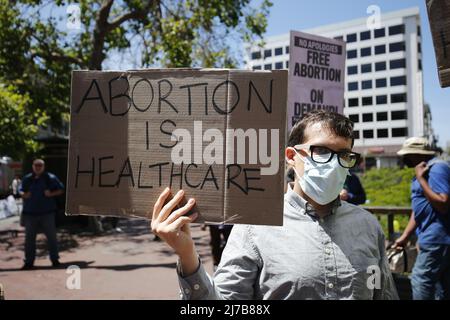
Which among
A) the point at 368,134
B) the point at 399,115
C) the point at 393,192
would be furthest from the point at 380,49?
the point at 393,192

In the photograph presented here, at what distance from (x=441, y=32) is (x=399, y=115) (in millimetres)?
59741

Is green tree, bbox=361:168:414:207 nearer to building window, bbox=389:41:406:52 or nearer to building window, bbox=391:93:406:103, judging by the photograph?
building window, bbox=389:41:406:52

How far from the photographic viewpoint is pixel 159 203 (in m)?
1.56

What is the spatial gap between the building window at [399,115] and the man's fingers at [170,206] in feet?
192

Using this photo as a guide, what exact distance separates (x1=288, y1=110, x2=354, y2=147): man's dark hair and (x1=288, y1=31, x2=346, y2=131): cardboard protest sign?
2.28 metres

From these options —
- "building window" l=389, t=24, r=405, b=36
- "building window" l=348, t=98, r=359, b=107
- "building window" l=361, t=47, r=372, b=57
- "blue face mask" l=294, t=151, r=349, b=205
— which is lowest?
"blue face mask" l=294, t=151, r=349, b=205

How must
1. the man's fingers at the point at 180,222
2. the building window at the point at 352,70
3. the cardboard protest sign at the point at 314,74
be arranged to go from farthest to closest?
the building window at the point at 352,70
the cardboard protest sign at the point at 314,74
the man's fingers at the point at 180,222

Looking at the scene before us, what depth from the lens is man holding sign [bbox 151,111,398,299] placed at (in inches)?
60.0

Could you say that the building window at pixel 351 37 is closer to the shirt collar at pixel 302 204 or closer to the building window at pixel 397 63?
the building window at pixel 397 63

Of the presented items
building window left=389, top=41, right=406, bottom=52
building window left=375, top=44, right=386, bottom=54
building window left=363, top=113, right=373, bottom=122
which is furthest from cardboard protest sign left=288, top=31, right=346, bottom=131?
building window left=363, top=113, right=373, bottom=122

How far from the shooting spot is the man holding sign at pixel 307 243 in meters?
1.52

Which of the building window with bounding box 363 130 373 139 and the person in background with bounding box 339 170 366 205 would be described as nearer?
the person in background with bounding box 339 170 366 205

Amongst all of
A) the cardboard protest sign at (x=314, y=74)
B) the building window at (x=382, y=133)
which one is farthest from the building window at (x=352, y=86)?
the cardboard protest sign at (x=314, y=74)
